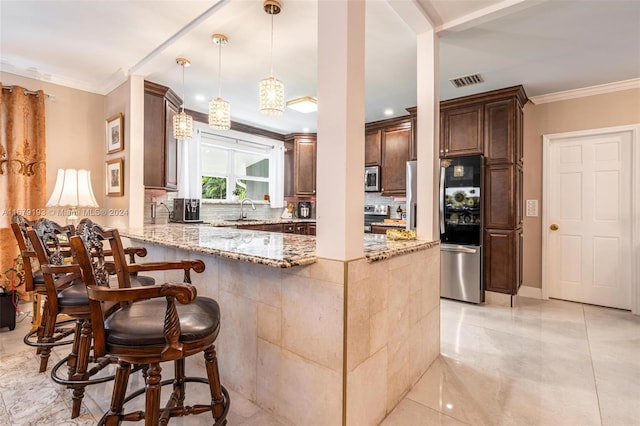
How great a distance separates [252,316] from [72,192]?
2489mm

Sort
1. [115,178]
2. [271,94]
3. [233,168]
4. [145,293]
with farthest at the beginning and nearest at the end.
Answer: [233,168]
[115,178]
[271,94]
[145,293]

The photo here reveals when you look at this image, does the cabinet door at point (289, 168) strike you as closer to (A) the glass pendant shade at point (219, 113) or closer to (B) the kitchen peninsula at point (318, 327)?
(A) the glass pendant shade at point (219, 113)

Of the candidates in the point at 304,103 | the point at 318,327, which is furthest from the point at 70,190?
the point at 318,327

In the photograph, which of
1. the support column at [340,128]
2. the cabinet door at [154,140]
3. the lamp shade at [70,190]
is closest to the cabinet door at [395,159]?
the cabinet door at [154,140]

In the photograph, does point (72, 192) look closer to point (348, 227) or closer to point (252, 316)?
point (252, 316)

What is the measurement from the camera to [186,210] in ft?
13.5

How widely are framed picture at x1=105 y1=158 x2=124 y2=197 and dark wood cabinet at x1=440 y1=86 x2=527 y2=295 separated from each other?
393cm

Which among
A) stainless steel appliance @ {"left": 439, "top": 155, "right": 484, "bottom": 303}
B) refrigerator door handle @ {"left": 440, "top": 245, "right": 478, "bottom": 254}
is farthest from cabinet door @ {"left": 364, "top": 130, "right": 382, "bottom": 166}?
refrigerator door handle @ {"left": 440, "top": 245, "right": 478, "bottom": 254}

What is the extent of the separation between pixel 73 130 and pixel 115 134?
0.65 meters

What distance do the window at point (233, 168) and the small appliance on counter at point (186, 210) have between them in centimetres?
73

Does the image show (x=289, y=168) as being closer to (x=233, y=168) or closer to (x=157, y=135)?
(x=233, y=168)

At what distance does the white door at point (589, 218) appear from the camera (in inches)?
141

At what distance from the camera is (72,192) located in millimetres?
3018

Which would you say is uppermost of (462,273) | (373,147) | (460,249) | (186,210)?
(373,147)
